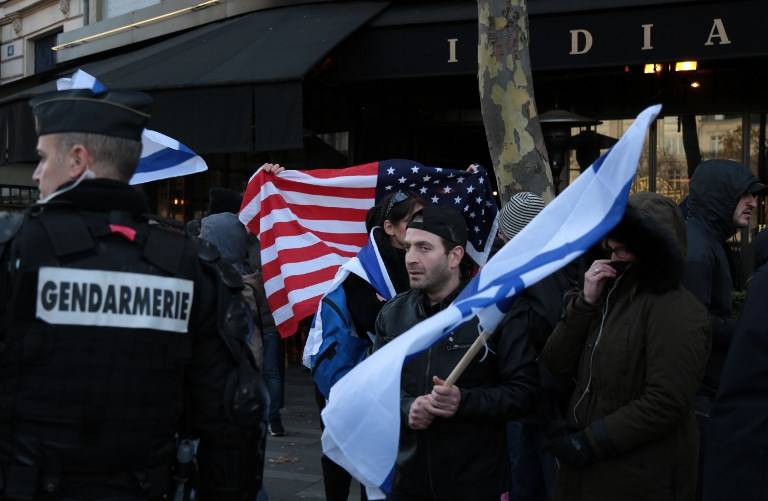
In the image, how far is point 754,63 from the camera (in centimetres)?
1042

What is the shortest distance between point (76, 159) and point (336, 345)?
7.42 ft

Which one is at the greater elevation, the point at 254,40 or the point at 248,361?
the point at 254,40

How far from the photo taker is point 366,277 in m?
4.77

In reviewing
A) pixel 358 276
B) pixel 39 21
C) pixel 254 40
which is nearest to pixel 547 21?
pixel 254 40

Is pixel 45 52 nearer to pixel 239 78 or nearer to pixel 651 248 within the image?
pixel 239 78

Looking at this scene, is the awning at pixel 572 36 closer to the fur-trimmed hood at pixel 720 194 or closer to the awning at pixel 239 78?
the awning at pixel 239 78

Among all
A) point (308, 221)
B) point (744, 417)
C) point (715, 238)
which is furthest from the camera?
point (308, 221)

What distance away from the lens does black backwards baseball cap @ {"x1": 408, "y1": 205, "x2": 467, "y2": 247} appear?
3.88 meters

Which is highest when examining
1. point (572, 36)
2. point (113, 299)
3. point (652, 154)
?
point (572, 36)

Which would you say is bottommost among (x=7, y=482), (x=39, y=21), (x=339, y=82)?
(x=7, y=482)

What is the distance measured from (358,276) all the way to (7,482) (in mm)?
2539

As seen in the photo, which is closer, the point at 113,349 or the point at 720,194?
the point at 113,349

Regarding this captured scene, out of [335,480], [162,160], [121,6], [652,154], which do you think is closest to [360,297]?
[335,480]

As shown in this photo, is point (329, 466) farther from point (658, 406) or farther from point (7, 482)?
point (7, 482)
